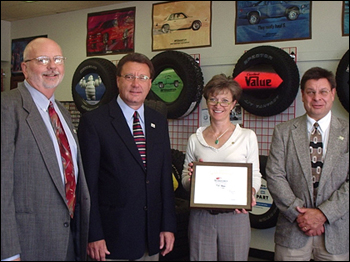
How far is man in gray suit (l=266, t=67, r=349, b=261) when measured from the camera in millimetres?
2189

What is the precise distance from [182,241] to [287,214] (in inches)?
60.4

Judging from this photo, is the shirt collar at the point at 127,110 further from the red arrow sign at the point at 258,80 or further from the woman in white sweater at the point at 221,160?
the red arrow sign at the point at 258,80

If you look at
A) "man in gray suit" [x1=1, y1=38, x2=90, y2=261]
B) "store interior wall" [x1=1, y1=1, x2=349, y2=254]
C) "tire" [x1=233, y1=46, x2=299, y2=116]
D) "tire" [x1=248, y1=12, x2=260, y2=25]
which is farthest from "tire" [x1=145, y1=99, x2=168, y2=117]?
"man in gray suit" [x1=1, y1=38, x2=90, y2=261]

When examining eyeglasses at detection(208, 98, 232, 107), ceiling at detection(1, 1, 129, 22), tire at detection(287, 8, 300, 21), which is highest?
ceiling at detection(1, 1, 129, 22)

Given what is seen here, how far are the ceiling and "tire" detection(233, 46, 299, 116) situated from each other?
210 centimetres

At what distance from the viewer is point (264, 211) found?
3875 millimetres

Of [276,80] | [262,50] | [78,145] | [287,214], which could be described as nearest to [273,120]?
[276,80]

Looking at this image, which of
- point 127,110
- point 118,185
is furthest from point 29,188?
point 127,110

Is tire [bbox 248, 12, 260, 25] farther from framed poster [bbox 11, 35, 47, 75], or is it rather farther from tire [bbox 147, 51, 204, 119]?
framed poster [bbox 11, 35, 47, 75]

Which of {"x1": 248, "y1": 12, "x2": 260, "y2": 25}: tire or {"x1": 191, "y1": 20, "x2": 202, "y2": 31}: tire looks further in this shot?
{"x1": 191, "y1": 20, "x2": 202, "y2": 31}: tire

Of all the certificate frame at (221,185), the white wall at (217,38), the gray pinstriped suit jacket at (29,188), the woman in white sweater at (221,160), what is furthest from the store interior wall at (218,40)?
the gray pinstriped suit jacket at (29,188)

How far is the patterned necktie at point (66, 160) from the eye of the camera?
198 cm

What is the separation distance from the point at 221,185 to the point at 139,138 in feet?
1.74

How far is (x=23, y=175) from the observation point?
5.93 feet
